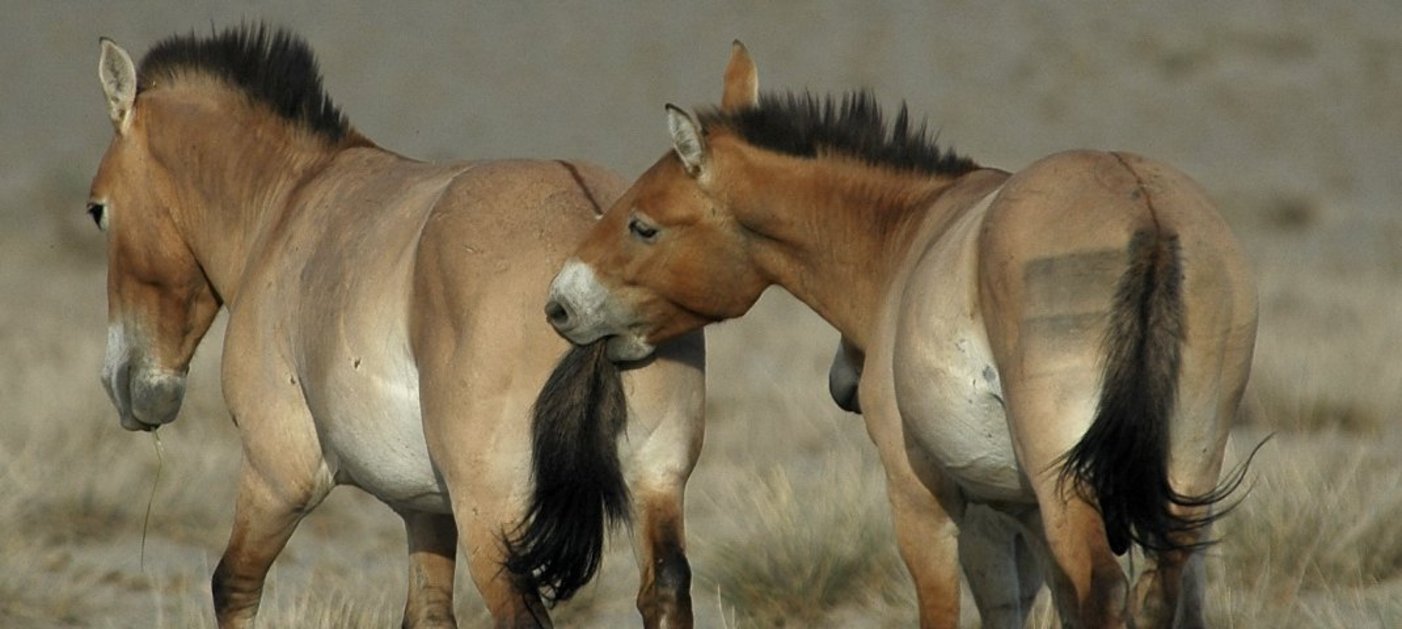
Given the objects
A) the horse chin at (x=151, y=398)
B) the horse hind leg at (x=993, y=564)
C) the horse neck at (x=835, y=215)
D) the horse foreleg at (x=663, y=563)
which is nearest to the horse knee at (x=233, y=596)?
the horse chin at (x=151, y=398)

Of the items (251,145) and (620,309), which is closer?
(620,309)

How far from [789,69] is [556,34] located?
18.5 ft

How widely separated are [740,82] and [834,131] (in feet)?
1.53

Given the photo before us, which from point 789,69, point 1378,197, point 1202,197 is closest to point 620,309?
point 1202,197

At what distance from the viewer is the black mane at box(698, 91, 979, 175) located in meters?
5.62

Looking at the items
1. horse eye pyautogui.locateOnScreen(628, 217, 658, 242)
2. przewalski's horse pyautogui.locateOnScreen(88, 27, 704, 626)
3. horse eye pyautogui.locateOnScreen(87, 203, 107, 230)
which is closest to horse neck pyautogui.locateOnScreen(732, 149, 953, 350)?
horse eye pyautogui.locateOnScreen(628, 217, 658, 242)

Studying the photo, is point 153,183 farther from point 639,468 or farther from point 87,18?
point 87,18

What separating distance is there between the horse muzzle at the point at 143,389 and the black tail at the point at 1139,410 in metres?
3.29

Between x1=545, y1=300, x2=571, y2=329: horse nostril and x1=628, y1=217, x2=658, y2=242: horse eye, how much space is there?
0.44 m

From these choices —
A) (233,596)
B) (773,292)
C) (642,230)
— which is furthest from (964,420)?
(773,292)

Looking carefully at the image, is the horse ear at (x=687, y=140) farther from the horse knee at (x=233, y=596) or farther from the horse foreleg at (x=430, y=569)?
the horse knee at (x=233, y=596)

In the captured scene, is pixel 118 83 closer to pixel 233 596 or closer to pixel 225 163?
pixel 225 163

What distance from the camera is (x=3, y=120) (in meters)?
37.0

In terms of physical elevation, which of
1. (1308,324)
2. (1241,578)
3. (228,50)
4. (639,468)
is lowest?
(1308,324)
